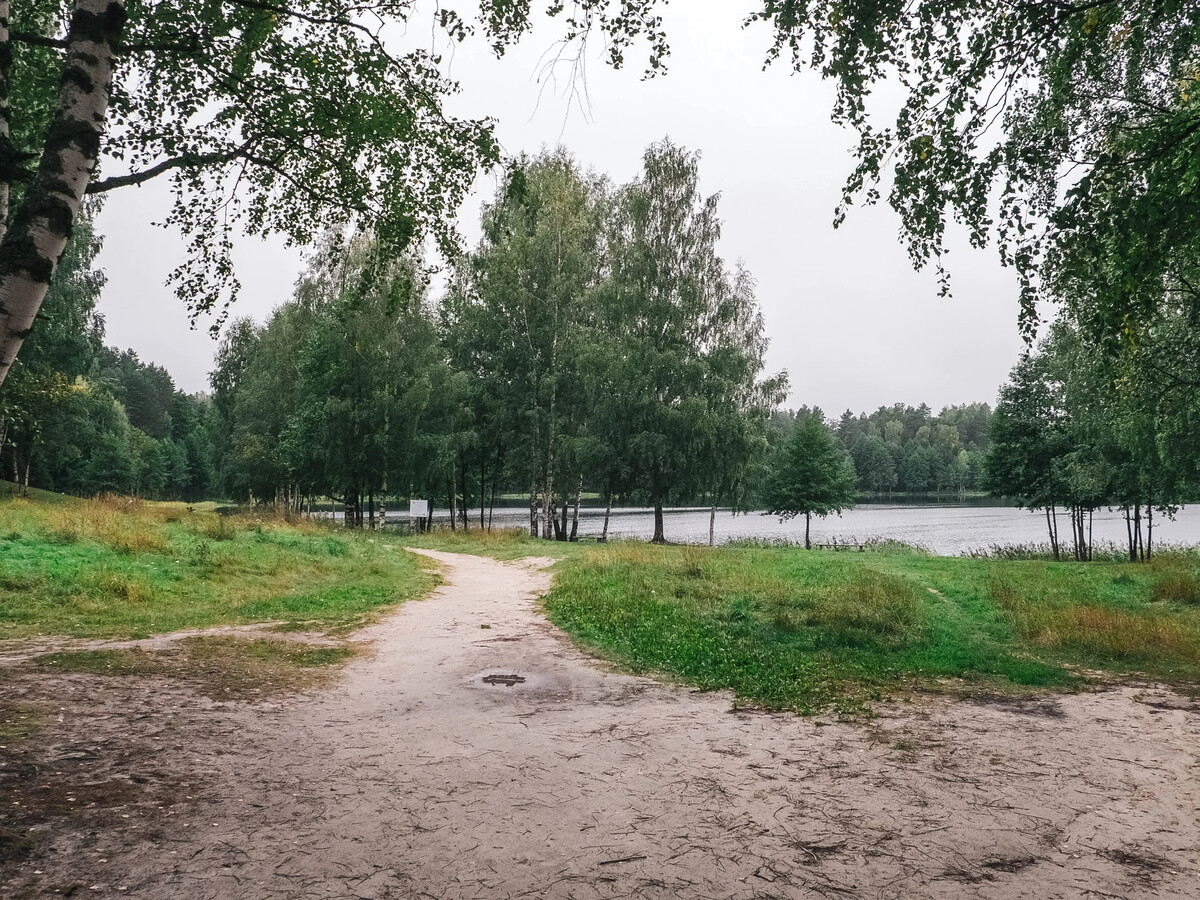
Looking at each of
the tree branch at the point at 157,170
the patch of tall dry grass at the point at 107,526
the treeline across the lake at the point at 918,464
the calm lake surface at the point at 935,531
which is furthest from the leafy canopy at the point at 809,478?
the treeline across the lake at the point at 918,464

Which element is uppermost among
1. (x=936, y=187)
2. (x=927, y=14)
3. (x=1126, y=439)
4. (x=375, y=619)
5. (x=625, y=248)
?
(x=625, y=248)

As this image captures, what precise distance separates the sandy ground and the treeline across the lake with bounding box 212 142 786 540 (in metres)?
23.0

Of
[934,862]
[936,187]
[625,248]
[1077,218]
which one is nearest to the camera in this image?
[934,862]

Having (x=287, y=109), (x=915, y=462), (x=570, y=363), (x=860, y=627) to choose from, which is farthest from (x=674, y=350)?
→ (x=915, y=462)

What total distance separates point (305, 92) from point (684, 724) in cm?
630

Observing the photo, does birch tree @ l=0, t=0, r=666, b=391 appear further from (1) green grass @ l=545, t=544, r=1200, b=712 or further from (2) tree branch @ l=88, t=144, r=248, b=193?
(1) green grass @ l=545, t=544, r=1200, b=712

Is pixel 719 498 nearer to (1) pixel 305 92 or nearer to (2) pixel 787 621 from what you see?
(2) pixel 787 621

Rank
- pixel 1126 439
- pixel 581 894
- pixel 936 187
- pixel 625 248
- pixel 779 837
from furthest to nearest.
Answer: pixel 625 248 < pixel 1126 439 < pixel 936 187 < pixel 779 837 < pixel 581 894

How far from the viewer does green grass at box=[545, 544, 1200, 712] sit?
7.79 meters

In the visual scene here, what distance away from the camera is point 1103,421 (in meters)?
20.5

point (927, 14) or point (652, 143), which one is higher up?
point (652, 143)

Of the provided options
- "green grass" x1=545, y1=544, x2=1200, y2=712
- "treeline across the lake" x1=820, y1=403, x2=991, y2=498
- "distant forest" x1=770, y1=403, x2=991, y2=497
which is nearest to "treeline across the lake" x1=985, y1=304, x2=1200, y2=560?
"green grass" x1=545, y1=544, x2=1200, y2=712

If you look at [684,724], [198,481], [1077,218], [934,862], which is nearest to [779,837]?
[934,862]

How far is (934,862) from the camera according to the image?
11.6ft
